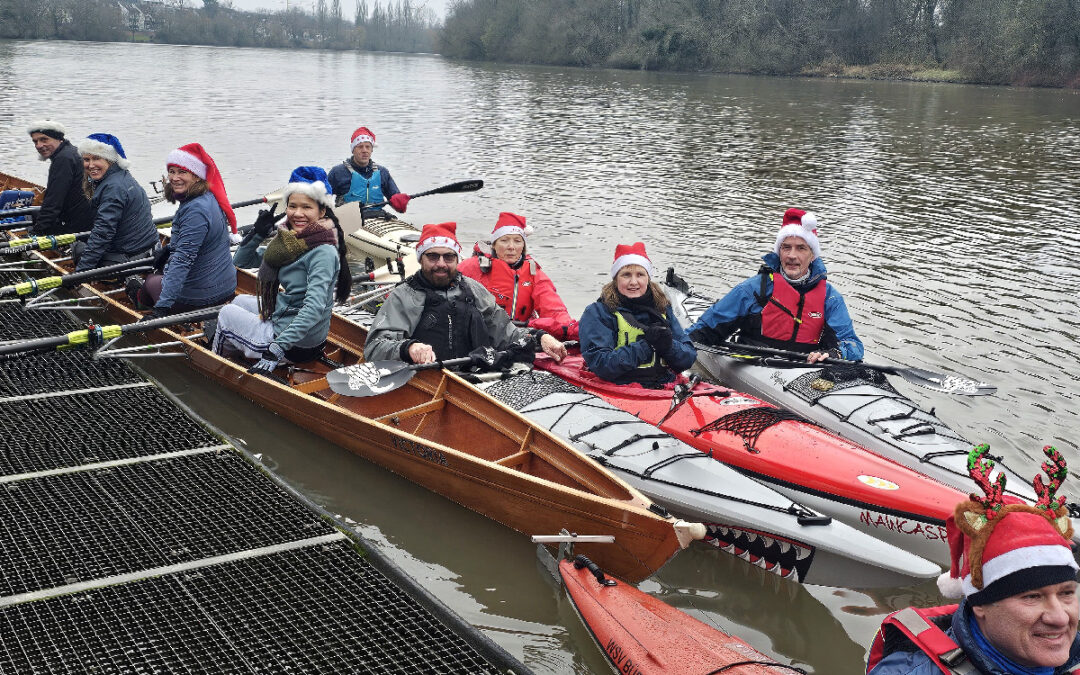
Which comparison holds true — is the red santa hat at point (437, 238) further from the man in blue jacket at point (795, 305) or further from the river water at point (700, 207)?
the man in blue jacket at point (795, 305)

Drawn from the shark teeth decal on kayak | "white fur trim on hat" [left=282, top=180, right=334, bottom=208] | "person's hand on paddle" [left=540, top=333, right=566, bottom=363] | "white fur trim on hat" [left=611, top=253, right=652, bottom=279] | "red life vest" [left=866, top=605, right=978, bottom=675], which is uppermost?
"white fur trim on hat" [left=282, top=180, right=334, bottom=208]

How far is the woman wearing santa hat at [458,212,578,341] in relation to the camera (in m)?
7.81

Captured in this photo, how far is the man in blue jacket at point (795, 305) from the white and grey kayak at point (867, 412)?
10.0 inches

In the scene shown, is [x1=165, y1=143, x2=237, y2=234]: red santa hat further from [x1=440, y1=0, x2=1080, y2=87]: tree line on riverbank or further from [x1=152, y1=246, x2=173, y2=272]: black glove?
[x1=440, y1=0, x2=1080, y2=87]: tree line on riverbank

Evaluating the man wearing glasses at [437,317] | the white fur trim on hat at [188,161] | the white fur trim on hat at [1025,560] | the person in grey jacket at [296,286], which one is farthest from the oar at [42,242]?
the white fur trim on hat at [1025,560]

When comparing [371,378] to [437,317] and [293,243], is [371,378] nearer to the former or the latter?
[437,317]

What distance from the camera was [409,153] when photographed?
23.1 m

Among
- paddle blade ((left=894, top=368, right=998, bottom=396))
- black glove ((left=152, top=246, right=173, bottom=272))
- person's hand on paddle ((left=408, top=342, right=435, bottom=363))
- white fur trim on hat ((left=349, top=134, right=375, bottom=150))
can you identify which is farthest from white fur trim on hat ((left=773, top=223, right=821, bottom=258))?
white fur trim on hat ((left=349, top=134, right=375, bottom=150))

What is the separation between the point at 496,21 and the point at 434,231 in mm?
70467

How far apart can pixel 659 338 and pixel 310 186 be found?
8.58 feet

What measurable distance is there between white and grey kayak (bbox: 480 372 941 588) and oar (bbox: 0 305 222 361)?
2.72 meters

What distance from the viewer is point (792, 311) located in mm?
7359

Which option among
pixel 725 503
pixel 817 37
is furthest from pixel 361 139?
pixel 817 37

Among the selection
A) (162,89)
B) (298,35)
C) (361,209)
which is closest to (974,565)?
(361,209)
